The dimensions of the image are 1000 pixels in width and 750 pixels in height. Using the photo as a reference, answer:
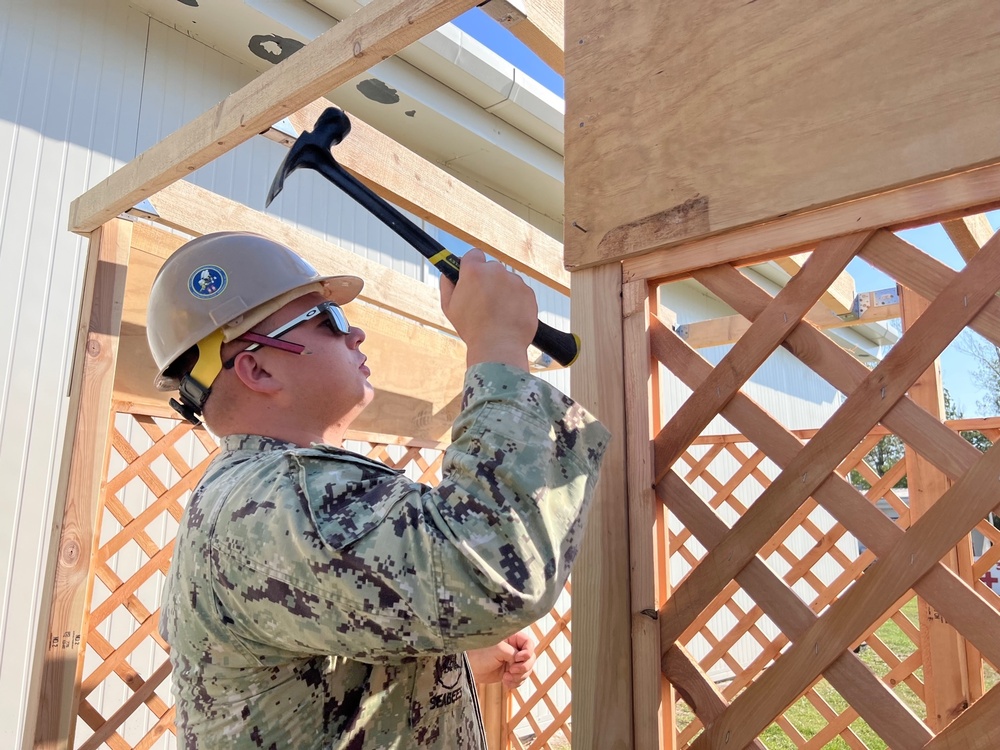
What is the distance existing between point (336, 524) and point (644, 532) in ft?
1.47

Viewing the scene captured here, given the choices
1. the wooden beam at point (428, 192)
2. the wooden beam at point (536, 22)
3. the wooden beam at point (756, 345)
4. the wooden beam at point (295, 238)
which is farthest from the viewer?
the wooden beam at point (295, 238)

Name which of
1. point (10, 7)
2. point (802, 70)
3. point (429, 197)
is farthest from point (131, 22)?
point (802, 70)

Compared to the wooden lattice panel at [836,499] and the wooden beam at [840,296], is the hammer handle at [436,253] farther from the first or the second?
the wooden beam at [840,296]


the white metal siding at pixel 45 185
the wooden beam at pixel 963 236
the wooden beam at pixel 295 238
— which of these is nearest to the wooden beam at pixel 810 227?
the wooden beam at pixel 963 236

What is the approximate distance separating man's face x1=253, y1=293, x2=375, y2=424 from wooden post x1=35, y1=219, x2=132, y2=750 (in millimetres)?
1049

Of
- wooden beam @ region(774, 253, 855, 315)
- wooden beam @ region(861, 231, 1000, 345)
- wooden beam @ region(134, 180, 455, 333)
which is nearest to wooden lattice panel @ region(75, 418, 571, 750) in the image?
wooden beam @ region(134, 180, 455, 333)

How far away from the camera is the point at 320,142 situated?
104 cm

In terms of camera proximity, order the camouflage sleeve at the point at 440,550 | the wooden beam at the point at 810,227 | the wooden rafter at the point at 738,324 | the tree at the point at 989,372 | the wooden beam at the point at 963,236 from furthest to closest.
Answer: the tree at the point at 989,372, the wooden rafter at the point at 738,324, the wooden beam at the point at 963,236, the wooden beam at the point at 810,227, the camouflage sleeve at the point at 440,550

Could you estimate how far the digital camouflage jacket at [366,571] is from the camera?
0.61m

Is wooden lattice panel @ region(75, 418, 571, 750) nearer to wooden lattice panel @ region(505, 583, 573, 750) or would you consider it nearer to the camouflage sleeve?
wooden lattice panel @ region(505, 583, 573, 750)

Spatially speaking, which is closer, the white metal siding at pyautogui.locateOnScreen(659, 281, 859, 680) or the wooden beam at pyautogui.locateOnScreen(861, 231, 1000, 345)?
the wooden beam at pyautogui.locateOnScreen(861, 231, 1000, 345)

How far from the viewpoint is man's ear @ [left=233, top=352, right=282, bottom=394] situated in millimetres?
868

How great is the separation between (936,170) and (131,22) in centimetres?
338

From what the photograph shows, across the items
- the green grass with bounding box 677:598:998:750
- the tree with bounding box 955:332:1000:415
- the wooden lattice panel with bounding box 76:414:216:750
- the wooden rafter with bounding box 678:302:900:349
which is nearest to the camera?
the wooden lattice panel with bounding box 76:414:216:750
